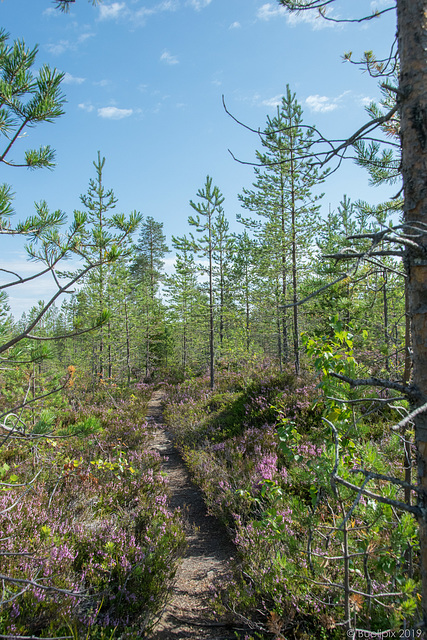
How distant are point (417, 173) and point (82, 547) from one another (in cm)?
508

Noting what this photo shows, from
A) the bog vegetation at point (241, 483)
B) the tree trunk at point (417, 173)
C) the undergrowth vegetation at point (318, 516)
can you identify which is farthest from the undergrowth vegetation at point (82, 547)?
the tree trunk at point (417, 173)

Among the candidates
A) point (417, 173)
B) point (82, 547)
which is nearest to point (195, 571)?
point (82, 547)

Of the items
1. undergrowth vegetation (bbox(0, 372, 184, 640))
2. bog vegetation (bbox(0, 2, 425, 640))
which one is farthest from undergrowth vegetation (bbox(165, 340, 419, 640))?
undergrowth vegetation (bbox(0, 372, 184, 640))

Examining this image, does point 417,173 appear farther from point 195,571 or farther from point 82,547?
point 195,571

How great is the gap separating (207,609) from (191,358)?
2054 cm

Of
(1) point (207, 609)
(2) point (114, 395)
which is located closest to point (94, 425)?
(1) point (207, 609)

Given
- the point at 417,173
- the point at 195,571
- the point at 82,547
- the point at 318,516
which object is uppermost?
the point at 417,173

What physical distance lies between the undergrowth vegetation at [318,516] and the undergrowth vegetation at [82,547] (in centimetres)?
90

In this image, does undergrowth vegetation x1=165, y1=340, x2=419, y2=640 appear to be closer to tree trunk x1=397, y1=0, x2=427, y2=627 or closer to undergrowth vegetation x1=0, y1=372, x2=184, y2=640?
tree trunk x1=397, y1=0, x2=427, y2=627

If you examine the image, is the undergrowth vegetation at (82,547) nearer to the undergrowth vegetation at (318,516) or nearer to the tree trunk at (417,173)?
the undergrowth vegetation at (318,516)

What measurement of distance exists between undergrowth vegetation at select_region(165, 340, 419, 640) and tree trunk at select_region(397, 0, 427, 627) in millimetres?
252

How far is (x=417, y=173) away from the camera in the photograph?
61.2 inches

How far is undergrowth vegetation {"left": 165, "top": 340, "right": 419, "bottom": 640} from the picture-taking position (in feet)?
7.34

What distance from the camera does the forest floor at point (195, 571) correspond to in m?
3.32
